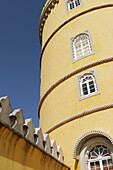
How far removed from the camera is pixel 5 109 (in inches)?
169

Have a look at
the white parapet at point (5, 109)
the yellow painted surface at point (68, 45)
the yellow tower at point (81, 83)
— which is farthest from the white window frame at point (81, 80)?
the white parapet at point (5, 109)

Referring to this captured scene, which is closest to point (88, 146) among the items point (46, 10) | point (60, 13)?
point (60, 13)

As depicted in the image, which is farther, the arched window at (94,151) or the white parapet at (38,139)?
the arched window at (94,151)

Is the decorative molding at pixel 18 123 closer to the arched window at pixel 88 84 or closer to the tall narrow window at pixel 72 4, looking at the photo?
the arched window at pixel 88 84

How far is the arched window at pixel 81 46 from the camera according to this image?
349 inches

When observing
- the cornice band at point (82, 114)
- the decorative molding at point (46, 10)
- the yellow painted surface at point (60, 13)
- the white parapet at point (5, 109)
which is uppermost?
the decorative molding at point (46, 10)

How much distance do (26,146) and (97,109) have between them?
10.5ft

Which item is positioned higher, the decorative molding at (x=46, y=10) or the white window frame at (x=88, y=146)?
the decorative molding at (x=46, y=10)

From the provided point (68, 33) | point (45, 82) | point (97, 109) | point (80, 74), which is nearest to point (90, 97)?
point (97, 109)

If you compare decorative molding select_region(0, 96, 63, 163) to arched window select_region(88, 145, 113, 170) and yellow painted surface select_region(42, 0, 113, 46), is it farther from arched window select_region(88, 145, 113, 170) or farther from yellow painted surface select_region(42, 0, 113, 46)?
yellow painted surface select_region(42, 0, 113, 46)

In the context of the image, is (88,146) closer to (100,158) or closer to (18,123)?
(100,158)

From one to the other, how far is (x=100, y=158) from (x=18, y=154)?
3.11 m

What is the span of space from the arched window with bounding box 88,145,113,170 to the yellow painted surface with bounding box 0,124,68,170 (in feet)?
5.95

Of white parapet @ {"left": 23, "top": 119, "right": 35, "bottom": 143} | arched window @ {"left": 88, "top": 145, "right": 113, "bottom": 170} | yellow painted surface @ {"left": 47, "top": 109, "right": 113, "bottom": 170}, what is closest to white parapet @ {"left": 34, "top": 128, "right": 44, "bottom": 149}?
white parapet @ {"left": 23, "top": 119, "right": 35, "bottom": 143}
